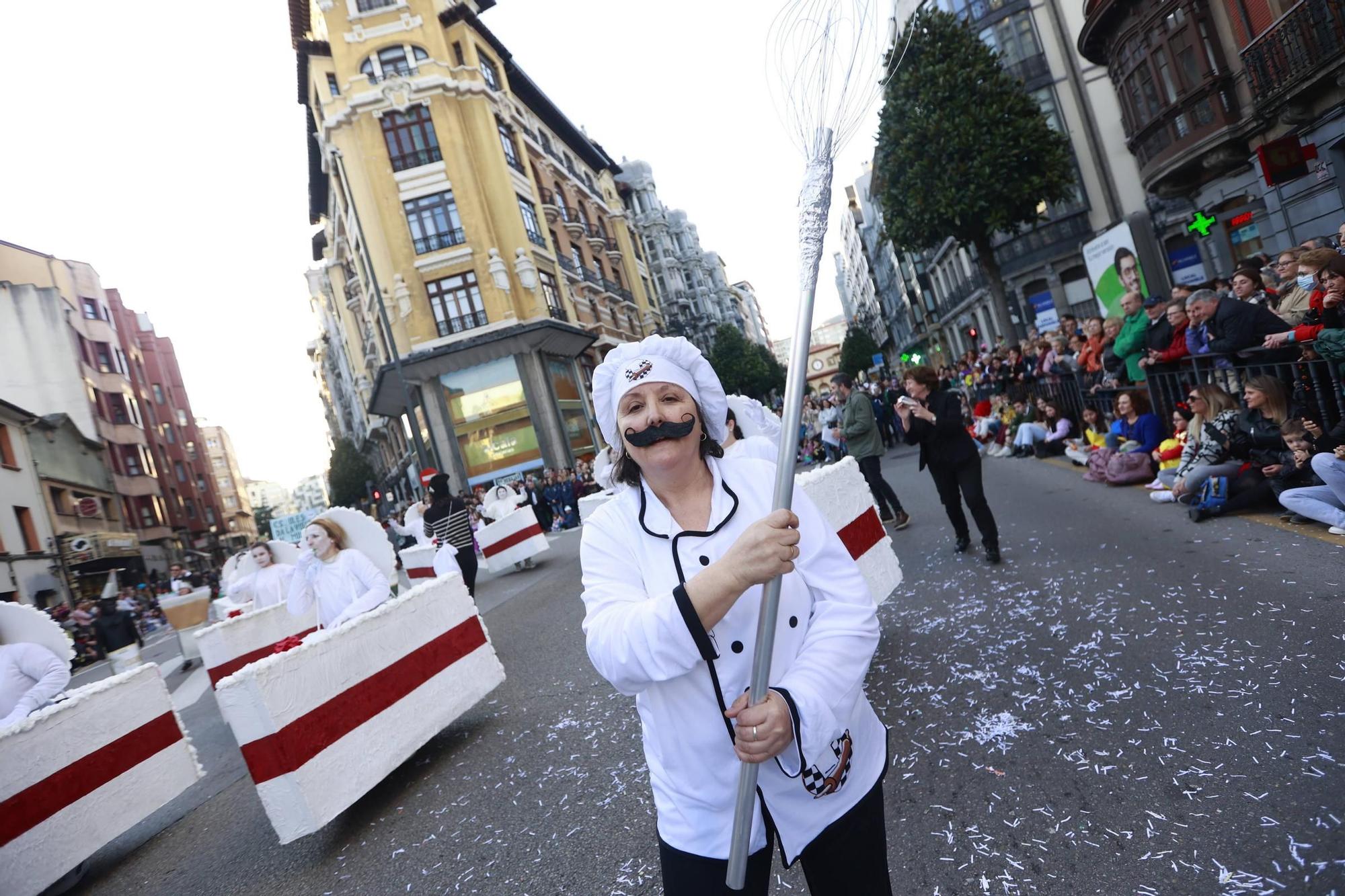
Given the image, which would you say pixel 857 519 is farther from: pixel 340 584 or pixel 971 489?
pixel 340 584

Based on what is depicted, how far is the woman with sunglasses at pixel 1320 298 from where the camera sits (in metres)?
6.01

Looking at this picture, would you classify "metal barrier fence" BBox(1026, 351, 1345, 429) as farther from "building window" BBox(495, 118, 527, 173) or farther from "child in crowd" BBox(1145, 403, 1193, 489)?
"building window" BBox(495, 118, 527, 173)

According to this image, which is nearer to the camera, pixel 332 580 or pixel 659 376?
pixel 659 376

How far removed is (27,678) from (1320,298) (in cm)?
1017

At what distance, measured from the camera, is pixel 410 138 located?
3078cm

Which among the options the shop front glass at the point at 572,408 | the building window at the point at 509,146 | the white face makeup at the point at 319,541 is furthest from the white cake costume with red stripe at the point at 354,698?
the building window at the point at 509,146

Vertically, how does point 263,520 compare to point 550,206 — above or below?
below

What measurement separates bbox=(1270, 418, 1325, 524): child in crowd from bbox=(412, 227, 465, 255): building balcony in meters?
29.1

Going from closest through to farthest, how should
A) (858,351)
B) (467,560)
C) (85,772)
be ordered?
(85,772) < (467,560) < (858,351)

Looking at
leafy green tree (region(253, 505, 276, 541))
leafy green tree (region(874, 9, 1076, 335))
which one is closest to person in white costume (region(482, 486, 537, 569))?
leafy green tree (region(874, 9, 1076, 335))

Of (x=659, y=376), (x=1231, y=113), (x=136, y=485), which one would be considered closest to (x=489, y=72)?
(x=1231, y=113)

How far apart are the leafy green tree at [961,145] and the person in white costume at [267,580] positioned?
22.7 m

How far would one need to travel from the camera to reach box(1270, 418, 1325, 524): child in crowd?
19.8 ft

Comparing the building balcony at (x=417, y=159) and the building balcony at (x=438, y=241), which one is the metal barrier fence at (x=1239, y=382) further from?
the building balcony at (x=417, y=159)
